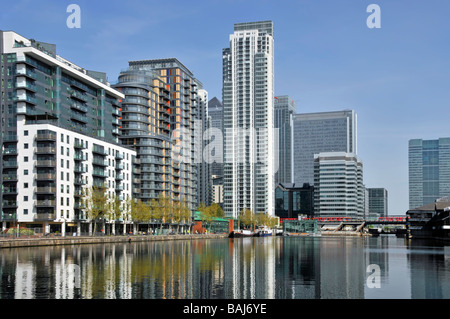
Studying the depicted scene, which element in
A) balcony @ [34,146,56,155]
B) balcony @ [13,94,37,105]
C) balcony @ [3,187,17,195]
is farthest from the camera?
balcony @ [34,146,56,155]

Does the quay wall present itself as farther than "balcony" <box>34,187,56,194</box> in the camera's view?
No

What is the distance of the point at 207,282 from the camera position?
180 ft

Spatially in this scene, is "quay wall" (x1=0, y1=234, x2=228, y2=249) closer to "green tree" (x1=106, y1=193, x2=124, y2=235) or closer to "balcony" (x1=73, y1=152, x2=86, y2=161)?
"green tree" (x1=106, y1=193, x2=124, y2=235)

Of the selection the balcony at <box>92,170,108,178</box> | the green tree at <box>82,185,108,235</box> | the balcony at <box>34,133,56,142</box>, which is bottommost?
the green tree at <box>82,185,108,235</box>

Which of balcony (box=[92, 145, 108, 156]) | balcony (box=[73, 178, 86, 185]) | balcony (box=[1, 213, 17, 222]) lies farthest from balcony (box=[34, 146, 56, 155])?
balcony (box=[92, 145, 108, 156])

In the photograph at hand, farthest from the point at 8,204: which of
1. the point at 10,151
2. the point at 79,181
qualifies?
the point at 79,181

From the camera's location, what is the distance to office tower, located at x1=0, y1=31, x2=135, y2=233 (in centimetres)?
14925

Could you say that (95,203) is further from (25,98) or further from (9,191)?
(25,98)

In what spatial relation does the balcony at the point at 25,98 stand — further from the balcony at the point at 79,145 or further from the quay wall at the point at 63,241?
the quay wall at the point at 63,241

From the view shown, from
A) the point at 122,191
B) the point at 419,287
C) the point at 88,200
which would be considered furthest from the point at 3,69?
the point at 419,287

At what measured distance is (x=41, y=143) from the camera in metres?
151

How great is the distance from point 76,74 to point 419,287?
14050 centimetres
